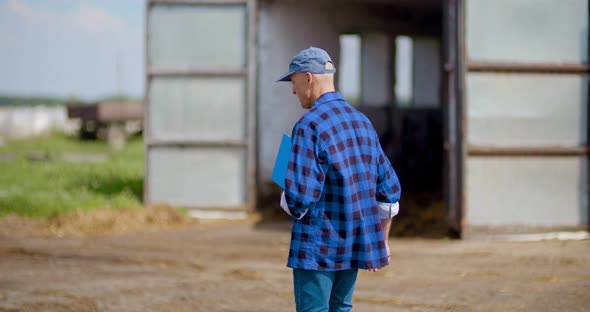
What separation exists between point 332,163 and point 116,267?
4.43 metres

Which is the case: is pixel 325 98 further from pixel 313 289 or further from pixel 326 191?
pixel 313 289

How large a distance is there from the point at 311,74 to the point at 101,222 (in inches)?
274

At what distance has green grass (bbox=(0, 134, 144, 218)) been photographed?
1031cm

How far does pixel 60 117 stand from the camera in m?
38.3

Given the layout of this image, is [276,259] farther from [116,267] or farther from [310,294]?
[310,294]

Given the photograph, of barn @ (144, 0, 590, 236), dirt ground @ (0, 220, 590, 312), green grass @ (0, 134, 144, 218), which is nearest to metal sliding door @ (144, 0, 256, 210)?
barn @ (144, 0, 590, 236)

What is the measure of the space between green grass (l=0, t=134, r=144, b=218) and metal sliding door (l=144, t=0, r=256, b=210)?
2.62 feet

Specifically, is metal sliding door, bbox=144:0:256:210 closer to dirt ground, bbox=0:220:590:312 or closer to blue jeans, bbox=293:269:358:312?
dirt ground, bbox=0:220:590:312

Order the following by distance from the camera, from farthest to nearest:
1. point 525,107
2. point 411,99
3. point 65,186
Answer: point 411,99 < point 65,186 < point 525,107

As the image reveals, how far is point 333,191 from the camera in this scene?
3.32 metres

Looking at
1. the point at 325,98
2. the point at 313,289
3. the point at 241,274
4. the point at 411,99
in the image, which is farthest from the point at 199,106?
the point at 313,289

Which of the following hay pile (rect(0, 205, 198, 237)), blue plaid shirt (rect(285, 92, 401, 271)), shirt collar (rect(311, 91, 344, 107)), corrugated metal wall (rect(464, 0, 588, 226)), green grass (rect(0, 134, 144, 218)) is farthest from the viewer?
green grass (rect(0, 134, 144, 218))

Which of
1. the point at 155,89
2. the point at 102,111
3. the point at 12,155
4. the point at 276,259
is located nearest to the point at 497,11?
the point at 276,259

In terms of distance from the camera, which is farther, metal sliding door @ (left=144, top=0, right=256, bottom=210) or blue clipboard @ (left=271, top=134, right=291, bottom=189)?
metal sliding door @ (left=144, top=0, right=256, bottom=210)
